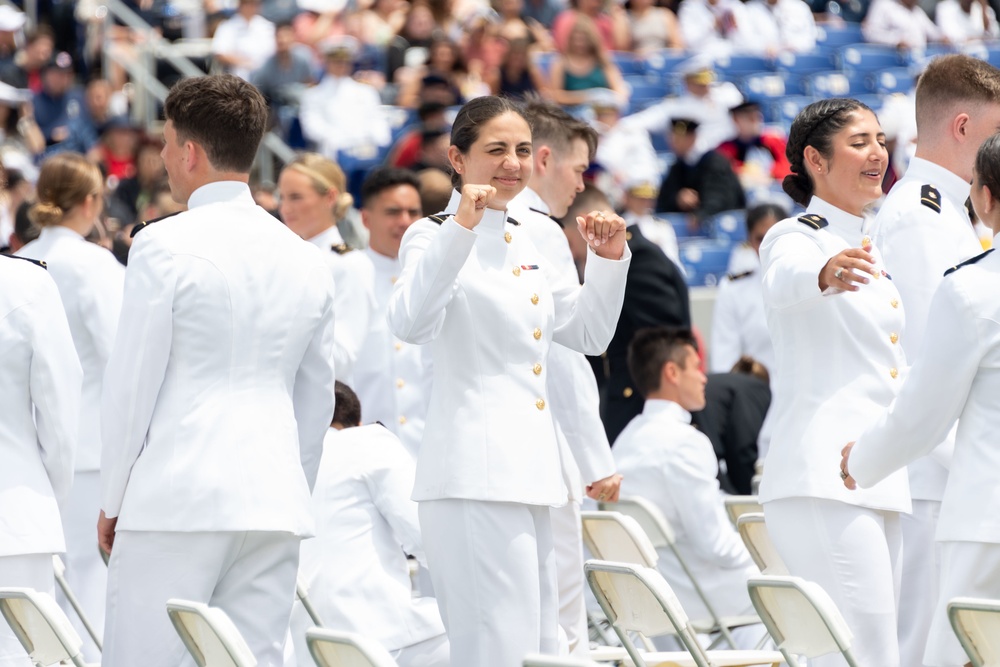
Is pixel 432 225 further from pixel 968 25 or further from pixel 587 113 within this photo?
pixel 968 25

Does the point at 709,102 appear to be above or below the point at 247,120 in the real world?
below

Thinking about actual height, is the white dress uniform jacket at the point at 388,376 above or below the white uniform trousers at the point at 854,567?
below

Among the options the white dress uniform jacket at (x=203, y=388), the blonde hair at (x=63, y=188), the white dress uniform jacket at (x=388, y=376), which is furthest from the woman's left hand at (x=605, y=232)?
the blonde hair at (x=63, y=188)

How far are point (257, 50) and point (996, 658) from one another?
37.5 feet

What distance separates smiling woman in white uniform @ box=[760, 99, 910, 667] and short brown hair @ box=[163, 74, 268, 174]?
4.31 ft

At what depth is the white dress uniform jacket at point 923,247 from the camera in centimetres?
428

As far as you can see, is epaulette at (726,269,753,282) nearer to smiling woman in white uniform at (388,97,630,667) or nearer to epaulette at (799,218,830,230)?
epaulette at (799,218,830,230)

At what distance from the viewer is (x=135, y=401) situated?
145 inches

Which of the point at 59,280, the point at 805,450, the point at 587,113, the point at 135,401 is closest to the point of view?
the point at 135,401

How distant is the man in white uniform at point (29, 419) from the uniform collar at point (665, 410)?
2630mm

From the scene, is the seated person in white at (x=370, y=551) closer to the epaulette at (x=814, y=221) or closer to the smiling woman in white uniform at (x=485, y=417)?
the smiling woman in white uniform at (x=485, y=417)

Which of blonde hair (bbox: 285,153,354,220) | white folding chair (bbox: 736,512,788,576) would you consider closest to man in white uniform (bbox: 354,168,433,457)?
blonde hair (bbox: 285,153,354,220)

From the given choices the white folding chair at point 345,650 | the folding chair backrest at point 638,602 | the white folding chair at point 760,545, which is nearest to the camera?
the white folding chair at point 345,650

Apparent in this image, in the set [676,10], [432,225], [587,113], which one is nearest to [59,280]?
[432,225]
